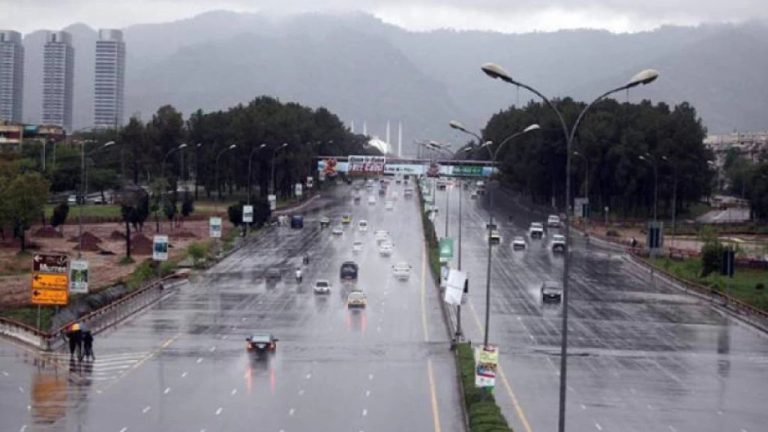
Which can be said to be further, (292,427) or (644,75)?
(292,427)

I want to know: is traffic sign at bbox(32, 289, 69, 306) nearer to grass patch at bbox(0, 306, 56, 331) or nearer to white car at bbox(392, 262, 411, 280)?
grass patch at bbox(0, 306, 56, 331)

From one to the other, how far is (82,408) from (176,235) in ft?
265

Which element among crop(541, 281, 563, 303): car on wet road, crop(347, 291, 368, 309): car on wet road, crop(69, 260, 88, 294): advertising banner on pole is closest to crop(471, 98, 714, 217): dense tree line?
crop(541, 281, 563, 303): car on wet road

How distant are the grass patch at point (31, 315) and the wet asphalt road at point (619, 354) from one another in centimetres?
2081

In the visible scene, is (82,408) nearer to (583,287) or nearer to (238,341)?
(238,341)

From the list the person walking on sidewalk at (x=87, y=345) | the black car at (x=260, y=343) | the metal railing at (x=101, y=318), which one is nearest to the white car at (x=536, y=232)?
the metal railing at (x=101, y=318)

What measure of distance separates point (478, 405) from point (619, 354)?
20.1 metres

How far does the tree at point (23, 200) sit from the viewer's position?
103 metres

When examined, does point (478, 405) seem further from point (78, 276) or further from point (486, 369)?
point (78, 276)

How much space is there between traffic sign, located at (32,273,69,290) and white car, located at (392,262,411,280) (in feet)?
119

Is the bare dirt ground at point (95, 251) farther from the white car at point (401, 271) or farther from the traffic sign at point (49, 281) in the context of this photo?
the white car at point (401, 271)

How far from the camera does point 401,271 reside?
93.3 meters

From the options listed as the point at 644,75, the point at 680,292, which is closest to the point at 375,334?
the point at 680,292

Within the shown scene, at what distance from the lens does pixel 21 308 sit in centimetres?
6806
